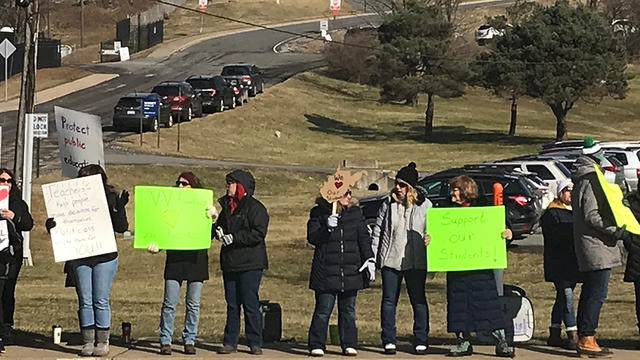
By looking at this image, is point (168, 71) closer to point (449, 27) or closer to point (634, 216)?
point (449, 27)

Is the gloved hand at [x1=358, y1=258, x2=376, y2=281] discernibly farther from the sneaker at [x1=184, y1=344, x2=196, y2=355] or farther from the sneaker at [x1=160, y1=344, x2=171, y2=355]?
the sneaker at [x1=160, y1=344, x2=171, y2=355]

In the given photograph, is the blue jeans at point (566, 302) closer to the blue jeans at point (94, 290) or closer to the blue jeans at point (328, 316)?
the blue jeans at point (328, 316)

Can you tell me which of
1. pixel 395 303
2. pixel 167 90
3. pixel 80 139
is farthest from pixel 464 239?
pixel 167 90

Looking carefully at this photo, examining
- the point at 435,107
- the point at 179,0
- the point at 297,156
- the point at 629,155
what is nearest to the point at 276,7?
the point at 179,0

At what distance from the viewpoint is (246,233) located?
1229 cm

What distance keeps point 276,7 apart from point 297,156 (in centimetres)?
6126

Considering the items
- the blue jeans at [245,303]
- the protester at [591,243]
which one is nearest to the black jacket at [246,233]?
the blue jeans at [245,303]

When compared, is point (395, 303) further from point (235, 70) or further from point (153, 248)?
point (235, 70)

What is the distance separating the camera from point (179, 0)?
4641 inches

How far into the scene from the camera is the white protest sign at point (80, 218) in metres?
12.2

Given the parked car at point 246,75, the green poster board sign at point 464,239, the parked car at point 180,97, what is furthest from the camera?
the parked car at point 246,75

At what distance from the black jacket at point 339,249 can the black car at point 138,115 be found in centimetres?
3801

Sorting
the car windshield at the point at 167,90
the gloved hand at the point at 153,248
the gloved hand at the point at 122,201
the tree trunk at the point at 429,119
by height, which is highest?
the gloved hand at the point at 122,201

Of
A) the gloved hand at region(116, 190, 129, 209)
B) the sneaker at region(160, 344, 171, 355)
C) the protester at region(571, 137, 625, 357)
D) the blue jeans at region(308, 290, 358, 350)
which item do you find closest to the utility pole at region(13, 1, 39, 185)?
the gloved hand at region(116, 190, 129, 209)
